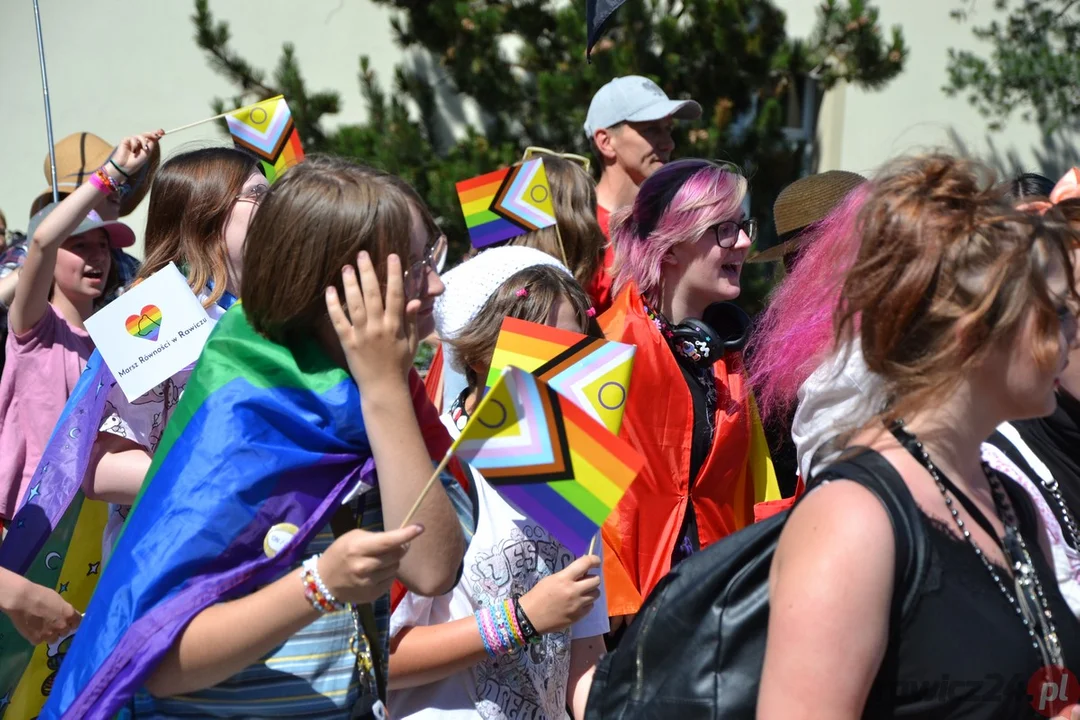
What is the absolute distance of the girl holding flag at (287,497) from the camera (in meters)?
1.73

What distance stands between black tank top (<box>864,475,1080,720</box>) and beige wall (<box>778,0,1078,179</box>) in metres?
8.44

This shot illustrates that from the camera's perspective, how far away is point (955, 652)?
4.98ft

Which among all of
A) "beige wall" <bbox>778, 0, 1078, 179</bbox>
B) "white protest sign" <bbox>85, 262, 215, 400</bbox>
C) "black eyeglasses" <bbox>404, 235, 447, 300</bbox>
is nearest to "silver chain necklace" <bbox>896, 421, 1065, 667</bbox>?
"black eyeglasses" <bbox>404, 235, 447, 300</bbox>

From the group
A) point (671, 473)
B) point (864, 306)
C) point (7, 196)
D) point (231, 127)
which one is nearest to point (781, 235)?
point (671, 473)

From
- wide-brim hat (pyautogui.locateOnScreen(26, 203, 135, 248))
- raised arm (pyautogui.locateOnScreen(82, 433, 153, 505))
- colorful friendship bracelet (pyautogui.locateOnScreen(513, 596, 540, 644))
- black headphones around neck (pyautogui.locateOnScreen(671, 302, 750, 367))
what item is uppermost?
wide-brim hat (pyautogui.locateOnScreen(26, 203, 135, 248))

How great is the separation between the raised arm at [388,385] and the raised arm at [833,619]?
23.6 inches

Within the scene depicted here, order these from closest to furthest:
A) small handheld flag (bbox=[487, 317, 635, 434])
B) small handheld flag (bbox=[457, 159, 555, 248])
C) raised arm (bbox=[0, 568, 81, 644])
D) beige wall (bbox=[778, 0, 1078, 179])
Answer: small handheld flag (bbox=[487, 317, 635, 434])
raised arm (bbox=[0, 568, 81, 644])
small handheld flag (bbox=[457, 159, 555, 248])
beige wall (bbox=[778, 0, 1078, 179])

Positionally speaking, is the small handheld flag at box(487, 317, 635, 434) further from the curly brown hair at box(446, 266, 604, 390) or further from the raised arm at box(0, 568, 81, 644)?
the raised arm at box(0, 568, 81, 644)

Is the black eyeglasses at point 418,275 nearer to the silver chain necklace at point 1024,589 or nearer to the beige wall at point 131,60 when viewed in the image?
the silver chain necklace at point 1024,589

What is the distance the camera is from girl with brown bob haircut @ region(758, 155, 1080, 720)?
1.47 m

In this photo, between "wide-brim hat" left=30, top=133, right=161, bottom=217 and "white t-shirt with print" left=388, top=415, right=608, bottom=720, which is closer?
"white t-shirt with print" left=388, top=415, right=608, bottom=720

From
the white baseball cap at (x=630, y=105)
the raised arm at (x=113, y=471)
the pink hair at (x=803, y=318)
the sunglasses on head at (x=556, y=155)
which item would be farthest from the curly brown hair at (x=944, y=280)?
the white baseball cap at (x=630, y=105)

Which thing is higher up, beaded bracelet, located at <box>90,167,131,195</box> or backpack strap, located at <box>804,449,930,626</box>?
beaded bracelet, located at <box>90,167,131,195</box>

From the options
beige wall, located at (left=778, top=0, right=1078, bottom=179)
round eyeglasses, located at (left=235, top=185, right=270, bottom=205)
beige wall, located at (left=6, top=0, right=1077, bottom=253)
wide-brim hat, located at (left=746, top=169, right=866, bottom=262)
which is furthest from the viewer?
beige wall, located at (left=778, top=0, right=1078, bottom=179)
